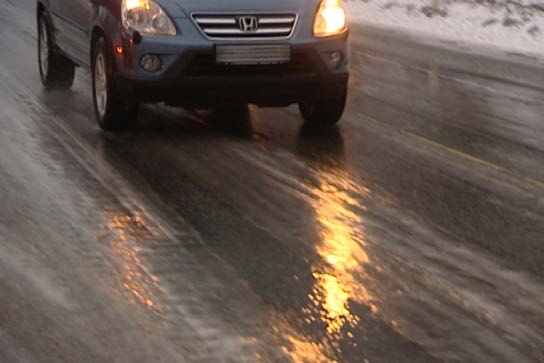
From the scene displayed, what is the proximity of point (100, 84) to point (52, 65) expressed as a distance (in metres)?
2.50

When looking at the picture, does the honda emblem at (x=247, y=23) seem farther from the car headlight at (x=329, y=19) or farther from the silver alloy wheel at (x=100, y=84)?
the silver alloy wheel at (x=100, y=84)

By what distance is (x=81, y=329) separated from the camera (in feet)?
16.9

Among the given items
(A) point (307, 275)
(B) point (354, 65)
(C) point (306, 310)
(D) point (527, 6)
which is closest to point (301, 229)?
(A) point (307, 275)

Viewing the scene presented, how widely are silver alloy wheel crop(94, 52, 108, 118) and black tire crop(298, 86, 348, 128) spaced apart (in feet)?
5.55

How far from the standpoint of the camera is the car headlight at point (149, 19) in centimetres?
948

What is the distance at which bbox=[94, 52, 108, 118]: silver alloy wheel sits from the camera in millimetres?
10016

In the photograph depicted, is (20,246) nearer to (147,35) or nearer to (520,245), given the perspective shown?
(520,245)

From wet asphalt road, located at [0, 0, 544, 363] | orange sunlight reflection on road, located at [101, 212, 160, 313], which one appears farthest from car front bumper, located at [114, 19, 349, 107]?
orange sunlight reflection on road, located at [101, 212, 160, 313]

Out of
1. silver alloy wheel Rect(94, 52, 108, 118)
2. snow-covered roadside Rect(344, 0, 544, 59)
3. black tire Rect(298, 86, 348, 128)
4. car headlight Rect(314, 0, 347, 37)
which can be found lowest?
snow-covered roadside Rect(344, 0, 544, 59)

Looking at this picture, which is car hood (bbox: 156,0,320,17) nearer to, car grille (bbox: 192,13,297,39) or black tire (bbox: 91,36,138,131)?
car grille (bbox: 192,13,297,39)

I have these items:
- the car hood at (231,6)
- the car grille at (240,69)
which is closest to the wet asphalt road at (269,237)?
the car grille at (240,69)

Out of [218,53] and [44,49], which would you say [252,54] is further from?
[44,49]

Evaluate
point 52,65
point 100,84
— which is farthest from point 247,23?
point 52,65

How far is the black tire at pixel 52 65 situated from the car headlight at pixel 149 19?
2.93 meters
